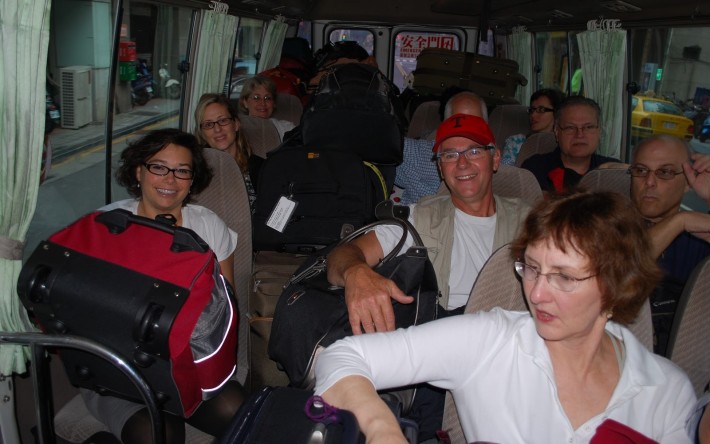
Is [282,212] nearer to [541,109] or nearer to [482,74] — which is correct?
[541,109]

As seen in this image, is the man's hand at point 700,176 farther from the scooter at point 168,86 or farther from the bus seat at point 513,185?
the scooter at point 168,86

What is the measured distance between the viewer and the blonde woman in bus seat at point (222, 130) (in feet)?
13.3

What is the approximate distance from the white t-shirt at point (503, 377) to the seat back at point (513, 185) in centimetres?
138

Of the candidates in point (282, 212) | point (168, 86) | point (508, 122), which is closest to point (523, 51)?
point (508, 122)

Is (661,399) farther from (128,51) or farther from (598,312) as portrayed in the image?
(128,51)

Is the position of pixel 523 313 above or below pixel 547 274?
below

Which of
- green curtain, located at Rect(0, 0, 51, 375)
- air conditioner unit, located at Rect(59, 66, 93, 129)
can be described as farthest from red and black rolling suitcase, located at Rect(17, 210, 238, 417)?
air conditioner unit, located at Rect(59, 66, 93, 129)

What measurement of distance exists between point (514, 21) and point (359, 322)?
6.36 meters

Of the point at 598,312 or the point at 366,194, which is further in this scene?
the point at 366,194

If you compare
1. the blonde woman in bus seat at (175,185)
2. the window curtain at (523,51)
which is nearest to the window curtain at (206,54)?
the blonde woman in bus seat at (175,185)

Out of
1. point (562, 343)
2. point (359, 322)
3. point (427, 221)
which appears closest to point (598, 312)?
point (562, 343)

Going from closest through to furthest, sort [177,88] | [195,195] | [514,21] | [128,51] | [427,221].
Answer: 1. [427,221]
2. [195,195]
3. [128,51]
4. [177,88]
5. [514,21]

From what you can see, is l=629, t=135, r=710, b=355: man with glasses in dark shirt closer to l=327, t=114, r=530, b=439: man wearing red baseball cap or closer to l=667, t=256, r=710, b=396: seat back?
l=667, t=256, r=710, b=396: seat back

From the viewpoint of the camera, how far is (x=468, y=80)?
6703mm
